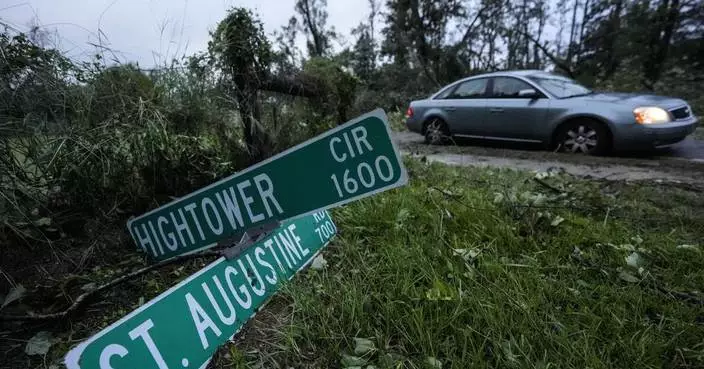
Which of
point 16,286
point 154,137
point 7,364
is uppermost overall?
point 154,137

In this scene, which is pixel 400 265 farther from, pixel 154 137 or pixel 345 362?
pixel 154 137

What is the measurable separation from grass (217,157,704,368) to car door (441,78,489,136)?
12.6ft

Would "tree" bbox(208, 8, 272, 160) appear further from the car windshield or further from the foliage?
the car windshield

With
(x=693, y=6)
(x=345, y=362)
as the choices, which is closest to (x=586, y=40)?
(x=693, y=6)

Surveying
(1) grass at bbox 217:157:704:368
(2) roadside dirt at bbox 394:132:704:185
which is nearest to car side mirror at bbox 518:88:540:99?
(2) roadside dirt at bbox 394:132:704:185

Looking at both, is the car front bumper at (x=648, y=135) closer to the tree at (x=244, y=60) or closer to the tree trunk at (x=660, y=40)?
the tree at (x=244, y=60)

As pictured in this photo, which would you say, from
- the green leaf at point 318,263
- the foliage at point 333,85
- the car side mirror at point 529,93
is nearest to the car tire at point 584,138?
the car side mirror at point 529,93

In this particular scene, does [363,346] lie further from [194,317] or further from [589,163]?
[589,163]

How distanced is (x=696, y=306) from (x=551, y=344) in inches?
30.4

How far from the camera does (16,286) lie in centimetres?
159

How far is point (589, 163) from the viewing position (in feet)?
14.3

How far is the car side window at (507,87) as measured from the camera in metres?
5.79

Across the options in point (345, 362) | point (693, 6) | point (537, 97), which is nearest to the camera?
point (345, 362)

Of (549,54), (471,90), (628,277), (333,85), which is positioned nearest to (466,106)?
(471,90)
